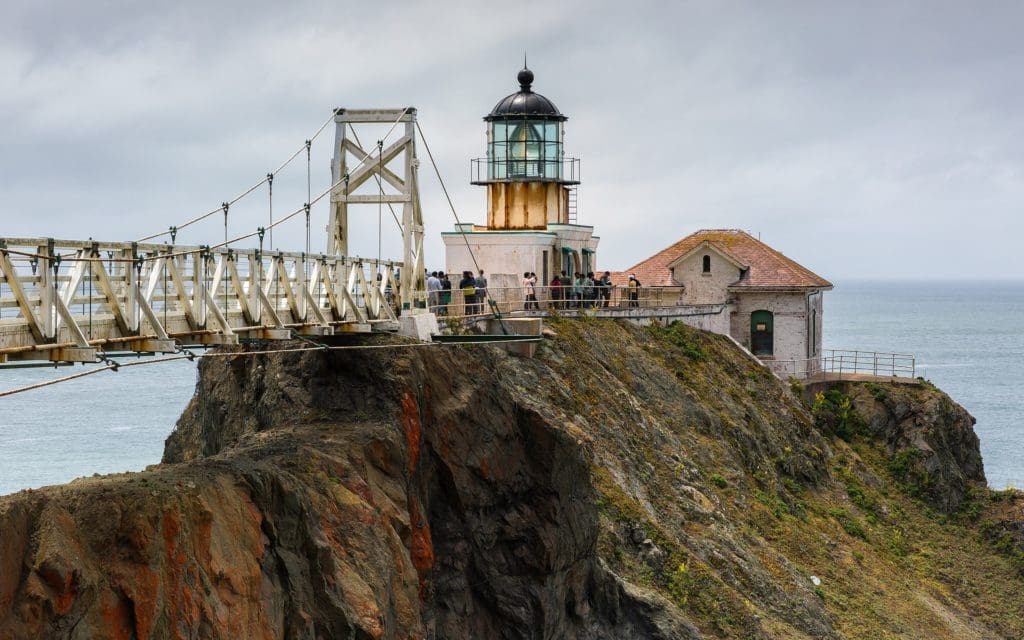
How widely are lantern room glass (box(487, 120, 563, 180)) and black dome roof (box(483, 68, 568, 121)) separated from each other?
23 centimetres

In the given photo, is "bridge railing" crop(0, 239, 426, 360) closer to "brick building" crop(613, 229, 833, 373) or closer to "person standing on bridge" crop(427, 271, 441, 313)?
"person standing on bridge" crop(427, 271, 441, 313)

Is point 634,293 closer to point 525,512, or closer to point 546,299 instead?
point 546,299

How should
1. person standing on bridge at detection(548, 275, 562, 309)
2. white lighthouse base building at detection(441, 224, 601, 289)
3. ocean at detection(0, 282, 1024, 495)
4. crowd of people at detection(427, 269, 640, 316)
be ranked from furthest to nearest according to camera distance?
ocean at detection(0, 282, 1024, 495)
white lighthouse base building at detection(441, 224, 601, 289)
person standing on bridge at detection(548, 275, 562, 309)
crowd of people at detection(427, 269, 640, 316)

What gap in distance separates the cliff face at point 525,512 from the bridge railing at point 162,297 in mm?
1727

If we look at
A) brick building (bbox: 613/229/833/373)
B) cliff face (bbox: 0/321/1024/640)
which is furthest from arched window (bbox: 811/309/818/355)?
cliff face (bbox: 0/321/1024/640)

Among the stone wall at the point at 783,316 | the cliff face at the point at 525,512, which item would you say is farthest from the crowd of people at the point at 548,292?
the stone wall at the point at 783,316

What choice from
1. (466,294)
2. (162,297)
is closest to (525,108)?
(466,294)

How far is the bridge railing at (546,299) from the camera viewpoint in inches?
1318

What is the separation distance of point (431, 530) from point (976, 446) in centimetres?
3140

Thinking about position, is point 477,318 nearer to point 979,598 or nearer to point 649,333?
point 649,333

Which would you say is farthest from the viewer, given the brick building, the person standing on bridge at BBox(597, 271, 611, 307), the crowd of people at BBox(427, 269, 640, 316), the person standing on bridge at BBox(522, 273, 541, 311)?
the brick building

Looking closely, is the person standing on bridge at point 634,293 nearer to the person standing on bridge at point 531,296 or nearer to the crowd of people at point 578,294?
the crowd of people at point 578,294

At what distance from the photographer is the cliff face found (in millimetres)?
16078

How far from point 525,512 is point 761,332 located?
86.7ft
